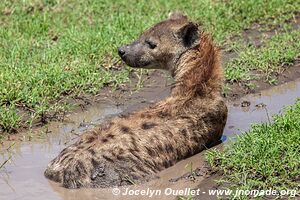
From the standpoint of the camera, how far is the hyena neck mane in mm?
6266

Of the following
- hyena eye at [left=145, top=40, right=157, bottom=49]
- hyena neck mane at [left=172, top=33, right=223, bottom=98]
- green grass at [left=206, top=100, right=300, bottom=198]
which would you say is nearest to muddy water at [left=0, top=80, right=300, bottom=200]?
green grass at [left=206, top=100, right=300, bottom=198]

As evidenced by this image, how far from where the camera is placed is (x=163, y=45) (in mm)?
6828

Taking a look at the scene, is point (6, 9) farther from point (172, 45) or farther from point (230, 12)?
point (172, 45)

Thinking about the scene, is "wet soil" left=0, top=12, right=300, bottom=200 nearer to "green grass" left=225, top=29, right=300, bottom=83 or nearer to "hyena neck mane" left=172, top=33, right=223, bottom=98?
"green grass" left=225, top=29, right=300, bottom=83

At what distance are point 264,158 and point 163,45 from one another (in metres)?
1.80

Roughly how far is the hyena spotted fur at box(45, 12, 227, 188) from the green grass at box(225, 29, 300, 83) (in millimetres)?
1084

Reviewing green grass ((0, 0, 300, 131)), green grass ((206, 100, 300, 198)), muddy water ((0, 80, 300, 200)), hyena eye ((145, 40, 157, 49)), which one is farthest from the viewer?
green grass ((0, 0, 300, 131))

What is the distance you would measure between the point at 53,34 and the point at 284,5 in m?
2.76

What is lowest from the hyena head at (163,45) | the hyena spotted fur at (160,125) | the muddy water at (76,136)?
the muddy water at (76,136)

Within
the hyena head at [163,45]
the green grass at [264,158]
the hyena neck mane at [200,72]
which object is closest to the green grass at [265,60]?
the hyena head at [163,45]

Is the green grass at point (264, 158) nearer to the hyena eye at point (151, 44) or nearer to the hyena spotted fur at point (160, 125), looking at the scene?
the hyena spotted fur at point (160, 125)

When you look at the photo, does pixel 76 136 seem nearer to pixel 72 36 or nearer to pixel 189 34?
pixel 189 34

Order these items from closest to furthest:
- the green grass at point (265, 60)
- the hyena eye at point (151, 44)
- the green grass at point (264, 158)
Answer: the green grass at point (264, 158) → the hyena eye at point (151, 44) → the green grass at point (265, 60)

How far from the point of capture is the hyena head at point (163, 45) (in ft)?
21.9
